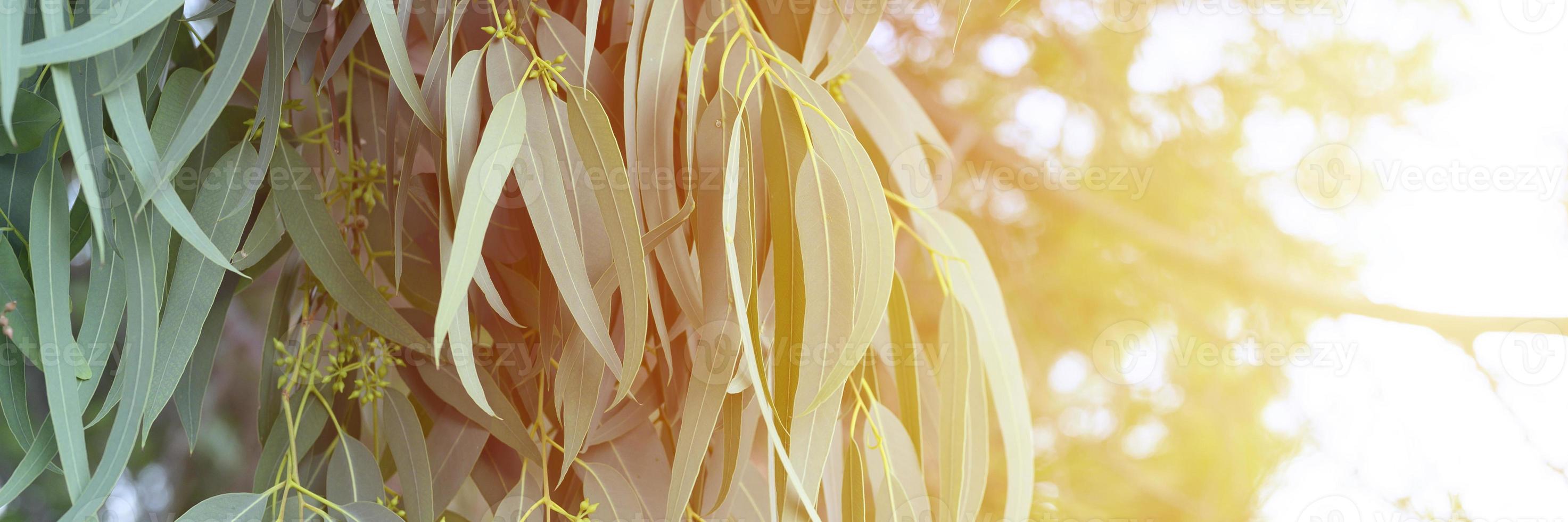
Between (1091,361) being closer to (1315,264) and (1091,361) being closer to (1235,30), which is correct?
(1315,264)

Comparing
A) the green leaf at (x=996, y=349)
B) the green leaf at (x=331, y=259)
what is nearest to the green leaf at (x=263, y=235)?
the green leaf at (x=331, y=259)

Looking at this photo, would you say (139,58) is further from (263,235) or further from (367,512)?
(367,512)

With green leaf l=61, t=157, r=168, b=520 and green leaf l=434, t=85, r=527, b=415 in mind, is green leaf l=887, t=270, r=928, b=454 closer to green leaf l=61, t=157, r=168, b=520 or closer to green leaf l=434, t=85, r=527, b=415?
green leaf l=434, t=85, r=527, b=415

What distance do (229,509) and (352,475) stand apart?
5cm

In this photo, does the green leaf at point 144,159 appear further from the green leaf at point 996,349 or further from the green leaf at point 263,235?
the green leaf at point 996,349

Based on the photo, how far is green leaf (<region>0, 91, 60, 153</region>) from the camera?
0.28 meters

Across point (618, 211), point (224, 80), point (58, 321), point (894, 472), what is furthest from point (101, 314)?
point (894, 472)

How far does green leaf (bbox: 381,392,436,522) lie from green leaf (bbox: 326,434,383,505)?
0.05ft

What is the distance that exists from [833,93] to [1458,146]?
0.73m

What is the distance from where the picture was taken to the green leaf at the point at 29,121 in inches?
11.1

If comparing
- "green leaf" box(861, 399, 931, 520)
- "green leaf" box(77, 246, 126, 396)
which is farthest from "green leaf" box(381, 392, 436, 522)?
"green leaf" box(861, 399, 931, 520)

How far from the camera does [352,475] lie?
0.36m

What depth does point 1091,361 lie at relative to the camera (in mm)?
842

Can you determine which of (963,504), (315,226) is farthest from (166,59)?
(963,504)
